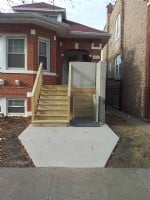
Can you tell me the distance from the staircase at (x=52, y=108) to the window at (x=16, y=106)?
1.22 metres

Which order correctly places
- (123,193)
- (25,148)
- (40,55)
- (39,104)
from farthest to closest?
(40,55), (39,104), (25,148), (123,193)

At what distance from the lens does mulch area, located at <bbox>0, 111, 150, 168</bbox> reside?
907 centimetres

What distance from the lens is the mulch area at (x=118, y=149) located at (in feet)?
29.8

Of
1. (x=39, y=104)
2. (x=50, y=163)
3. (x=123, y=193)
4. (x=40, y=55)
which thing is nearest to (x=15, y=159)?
(x=50, y=163)

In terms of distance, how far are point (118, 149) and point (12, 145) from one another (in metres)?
2.91

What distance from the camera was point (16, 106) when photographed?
664 inches

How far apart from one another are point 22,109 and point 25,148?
6622 millimetres

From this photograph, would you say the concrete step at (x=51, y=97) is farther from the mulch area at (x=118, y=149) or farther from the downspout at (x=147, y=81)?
the downspout at (x=147, y=81)

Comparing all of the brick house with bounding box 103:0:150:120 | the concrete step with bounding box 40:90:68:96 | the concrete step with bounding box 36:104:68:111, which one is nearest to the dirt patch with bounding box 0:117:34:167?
the concrete step with bounding box 36:104:68:111

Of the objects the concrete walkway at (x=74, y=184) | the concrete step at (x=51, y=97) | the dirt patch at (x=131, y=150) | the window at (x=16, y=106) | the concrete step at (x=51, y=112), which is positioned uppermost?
the concrete step at (x=51, y=97)

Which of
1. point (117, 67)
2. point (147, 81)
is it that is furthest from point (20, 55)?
point (117, 67)

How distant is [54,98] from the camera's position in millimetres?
15602

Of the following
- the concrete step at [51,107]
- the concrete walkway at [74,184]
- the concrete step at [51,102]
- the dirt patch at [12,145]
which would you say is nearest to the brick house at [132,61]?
the concrete step at [51,102]

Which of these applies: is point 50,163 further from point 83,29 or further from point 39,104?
point 83,29
